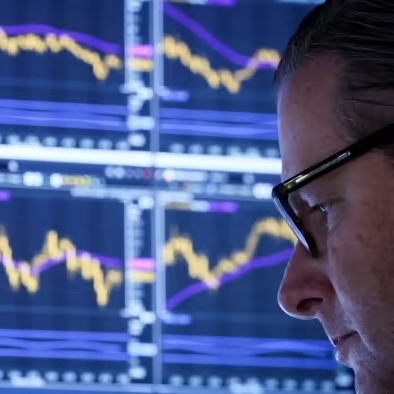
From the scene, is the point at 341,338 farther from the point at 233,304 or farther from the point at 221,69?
the point at 221,69

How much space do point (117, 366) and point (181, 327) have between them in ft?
0.38

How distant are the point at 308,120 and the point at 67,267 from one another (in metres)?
0.59

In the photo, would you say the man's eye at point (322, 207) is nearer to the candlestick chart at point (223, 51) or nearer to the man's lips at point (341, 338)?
the man's lips at point (341, 338)

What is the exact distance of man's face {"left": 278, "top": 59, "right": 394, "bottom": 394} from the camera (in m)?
0.86

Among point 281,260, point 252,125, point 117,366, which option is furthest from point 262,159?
point 117,366

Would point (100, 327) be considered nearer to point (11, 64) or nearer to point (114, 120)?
point (114, 120)

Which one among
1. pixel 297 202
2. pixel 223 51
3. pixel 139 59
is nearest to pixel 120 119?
pixel 139 59

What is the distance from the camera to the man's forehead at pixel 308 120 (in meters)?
0.90

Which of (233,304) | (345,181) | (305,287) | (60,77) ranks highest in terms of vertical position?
(60,77)

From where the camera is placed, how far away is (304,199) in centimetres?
93

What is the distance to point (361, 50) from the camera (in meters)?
0.87

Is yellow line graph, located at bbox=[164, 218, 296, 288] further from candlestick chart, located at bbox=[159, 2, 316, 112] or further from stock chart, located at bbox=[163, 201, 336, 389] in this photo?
candlestick chart, located at bbox=[159, 2, 316, 112]

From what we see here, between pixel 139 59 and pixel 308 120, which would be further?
pixel 139 59

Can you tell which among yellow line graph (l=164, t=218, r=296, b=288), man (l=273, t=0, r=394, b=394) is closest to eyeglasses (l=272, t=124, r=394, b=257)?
man (l=273, t=0, r=394, b=394)
